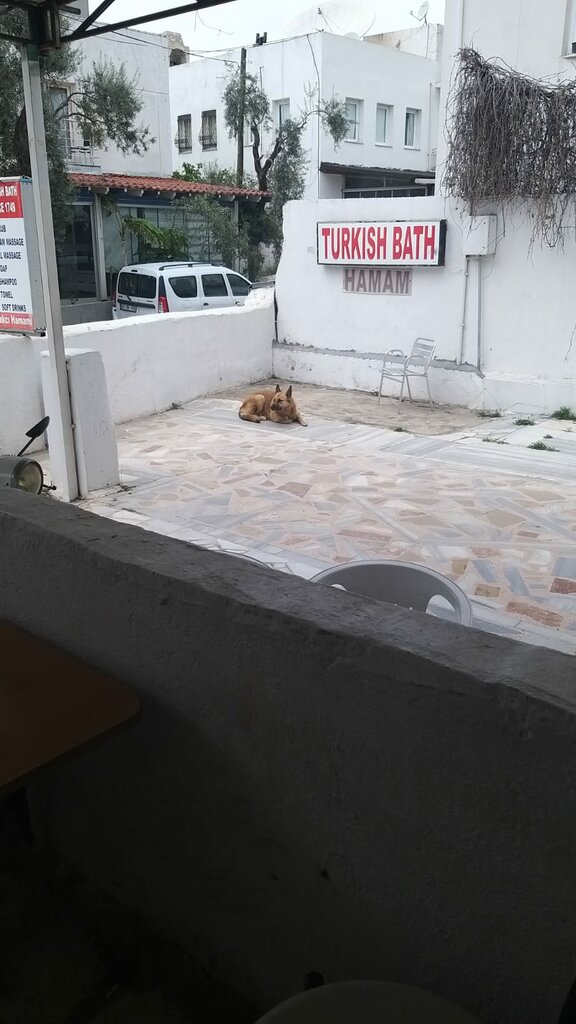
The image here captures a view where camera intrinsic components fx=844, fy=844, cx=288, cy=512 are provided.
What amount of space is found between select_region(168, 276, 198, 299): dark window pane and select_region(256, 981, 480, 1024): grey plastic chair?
51.0 ft

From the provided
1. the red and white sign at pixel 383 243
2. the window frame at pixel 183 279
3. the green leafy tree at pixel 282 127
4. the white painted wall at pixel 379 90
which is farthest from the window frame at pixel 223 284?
the white painted wall at pixel 379 90

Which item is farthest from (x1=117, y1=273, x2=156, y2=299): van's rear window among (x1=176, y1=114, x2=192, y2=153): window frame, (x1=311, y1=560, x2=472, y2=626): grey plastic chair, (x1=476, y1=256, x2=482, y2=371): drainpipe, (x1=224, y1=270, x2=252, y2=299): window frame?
(x1=176, y1=114, x2=192, y2=153): window frame

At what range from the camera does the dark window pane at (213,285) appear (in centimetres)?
1641

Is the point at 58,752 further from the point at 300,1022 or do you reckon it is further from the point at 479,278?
the point at 479,278

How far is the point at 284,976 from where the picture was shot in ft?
6.23

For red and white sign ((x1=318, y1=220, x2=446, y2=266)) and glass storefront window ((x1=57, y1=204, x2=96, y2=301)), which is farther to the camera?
glass storefront window ((x1=57, y1=204, x2=96, y2=301))

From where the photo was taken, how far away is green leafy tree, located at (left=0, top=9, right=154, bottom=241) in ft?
51.9

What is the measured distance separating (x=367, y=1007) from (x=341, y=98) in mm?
27777

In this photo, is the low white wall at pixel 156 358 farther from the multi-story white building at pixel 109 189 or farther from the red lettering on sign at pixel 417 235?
the multi-story white building at pixel 109 189

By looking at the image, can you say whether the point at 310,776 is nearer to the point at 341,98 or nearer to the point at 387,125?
the point at 341,98

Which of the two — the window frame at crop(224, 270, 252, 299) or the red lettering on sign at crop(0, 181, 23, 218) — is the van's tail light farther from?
the red lettering on sign at crop(0, 181, 23, 218)

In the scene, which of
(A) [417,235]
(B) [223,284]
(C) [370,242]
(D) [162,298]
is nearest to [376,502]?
(A) [417,235]

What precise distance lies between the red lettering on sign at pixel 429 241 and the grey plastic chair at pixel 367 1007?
1046 cm

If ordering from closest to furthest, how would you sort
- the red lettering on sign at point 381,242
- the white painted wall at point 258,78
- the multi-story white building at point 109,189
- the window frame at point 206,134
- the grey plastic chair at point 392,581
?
the grey plastic chair at point 392,581
the red lettering on sign at point 381,242
the multi-story white building at point 109,189
the white painted wall at point 258,78
the window frame at point 206,134
